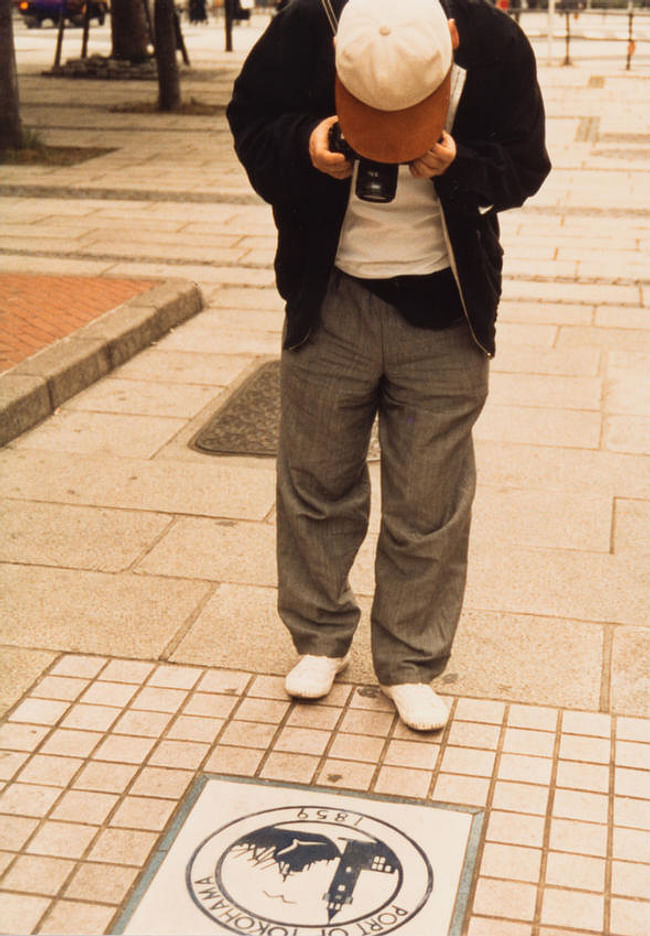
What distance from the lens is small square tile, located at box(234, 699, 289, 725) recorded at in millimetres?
3270

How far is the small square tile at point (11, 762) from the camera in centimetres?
303

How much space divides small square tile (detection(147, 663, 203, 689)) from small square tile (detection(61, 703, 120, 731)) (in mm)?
174

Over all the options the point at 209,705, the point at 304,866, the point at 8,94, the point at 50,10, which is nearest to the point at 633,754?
the point at 304,866

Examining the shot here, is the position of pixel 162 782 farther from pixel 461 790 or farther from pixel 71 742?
pixel 461 790

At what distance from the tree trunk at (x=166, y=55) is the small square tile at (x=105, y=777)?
548 inches

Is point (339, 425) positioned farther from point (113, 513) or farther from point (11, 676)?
point (113, 513)

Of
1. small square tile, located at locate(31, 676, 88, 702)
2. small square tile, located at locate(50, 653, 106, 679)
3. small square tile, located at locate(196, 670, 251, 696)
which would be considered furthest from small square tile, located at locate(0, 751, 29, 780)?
small square tile, located at locate(196, 670, 251, 696)

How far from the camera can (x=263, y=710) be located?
331 centimetres

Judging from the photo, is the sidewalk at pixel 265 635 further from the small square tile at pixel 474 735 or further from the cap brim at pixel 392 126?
the cap brim at pixel 392 126

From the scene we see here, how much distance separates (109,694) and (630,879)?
1.42 m

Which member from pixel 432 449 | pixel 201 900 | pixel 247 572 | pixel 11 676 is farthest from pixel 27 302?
pixel 201 900

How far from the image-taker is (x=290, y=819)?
9.32ft

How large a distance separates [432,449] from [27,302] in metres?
4.36

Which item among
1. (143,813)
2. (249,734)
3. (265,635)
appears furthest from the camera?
(265,635)
